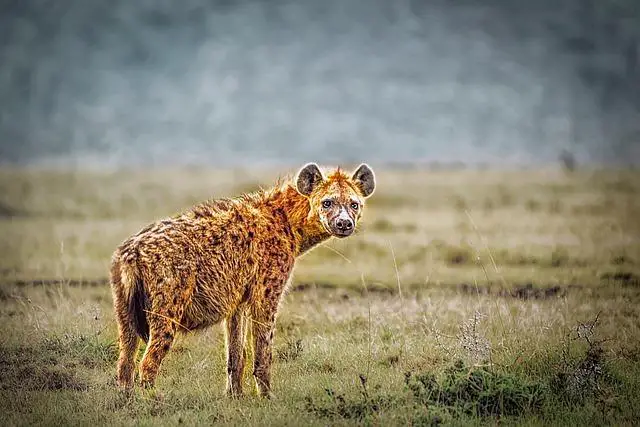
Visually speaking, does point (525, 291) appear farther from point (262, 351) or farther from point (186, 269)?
point (186, 269)

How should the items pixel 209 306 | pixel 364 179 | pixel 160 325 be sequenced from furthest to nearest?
pixel 364 179 → pixel 209 306 → pixel 160 325

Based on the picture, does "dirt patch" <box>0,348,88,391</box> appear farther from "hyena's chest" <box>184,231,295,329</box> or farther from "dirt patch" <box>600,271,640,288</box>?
"dirt patch" <box>600,271,640,288</box>

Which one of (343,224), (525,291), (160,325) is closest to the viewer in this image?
(160,325)

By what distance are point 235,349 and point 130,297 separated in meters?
1.39

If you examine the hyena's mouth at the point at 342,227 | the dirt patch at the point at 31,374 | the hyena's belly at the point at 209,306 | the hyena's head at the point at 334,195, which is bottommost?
the dirt patch at the point at 31,374

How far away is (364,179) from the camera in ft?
32.1

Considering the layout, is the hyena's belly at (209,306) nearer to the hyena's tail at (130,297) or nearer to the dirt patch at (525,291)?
the hyena's tail at (130,297)

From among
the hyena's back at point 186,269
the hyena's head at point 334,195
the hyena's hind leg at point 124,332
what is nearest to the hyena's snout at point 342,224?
the hyena's head at point 334,195

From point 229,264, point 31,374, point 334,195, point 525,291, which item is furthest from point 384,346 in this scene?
point 525,291

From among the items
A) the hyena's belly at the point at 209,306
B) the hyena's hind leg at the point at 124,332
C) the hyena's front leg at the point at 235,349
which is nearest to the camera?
the hyena's hind leg at the point at 124,332

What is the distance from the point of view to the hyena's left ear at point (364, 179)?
973 centimetres

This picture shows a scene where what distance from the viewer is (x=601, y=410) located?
337 inches

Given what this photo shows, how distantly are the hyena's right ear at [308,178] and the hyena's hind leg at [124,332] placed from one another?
201 centimetres

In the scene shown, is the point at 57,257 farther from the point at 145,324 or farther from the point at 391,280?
the point at 145,324
